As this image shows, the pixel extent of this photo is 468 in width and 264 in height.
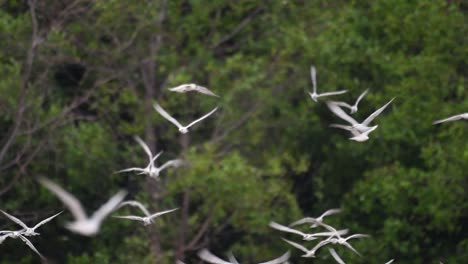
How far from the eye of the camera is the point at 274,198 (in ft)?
62.6

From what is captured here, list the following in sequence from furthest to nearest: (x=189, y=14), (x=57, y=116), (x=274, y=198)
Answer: (x=189, y=14) < (x=274, y=198) < (x=57, y=116)

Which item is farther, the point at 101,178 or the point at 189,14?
the point at 189,14

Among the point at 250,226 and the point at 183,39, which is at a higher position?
the point at 183,39

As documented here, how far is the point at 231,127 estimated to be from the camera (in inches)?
770

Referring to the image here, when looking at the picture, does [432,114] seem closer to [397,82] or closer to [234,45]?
[397,82]

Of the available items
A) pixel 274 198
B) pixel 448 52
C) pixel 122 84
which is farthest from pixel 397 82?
pixel 122 84

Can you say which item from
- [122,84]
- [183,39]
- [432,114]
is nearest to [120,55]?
[122,84]

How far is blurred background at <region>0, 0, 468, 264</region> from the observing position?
1820 cm

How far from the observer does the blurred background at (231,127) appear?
18203 millimetres

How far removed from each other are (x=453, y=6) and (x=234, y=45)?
376cm

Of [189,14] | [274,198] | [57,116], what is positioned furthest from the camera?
[189,14]

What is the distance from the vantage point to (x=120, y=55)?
19312 mm

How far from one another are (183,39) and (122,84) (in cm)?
179

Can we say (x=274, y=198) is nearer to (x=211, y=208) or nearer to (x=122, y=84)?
(x=211, y=208)
